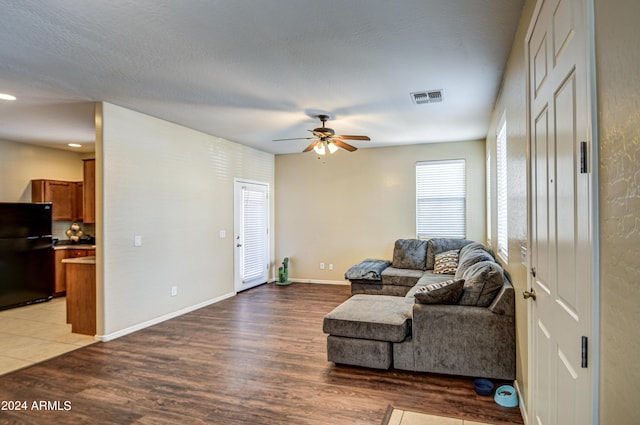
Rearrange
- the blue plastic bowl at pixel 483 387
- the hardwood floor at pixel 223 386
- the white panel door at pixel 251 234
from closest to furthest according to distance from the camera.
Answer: the hardwood floor at pixel 223 386, the blue plastic bowl at pixel 483 387, the white panel door at pixel 251 234

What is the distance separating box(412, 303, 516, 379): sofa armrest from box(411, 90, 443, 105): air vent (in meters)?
2.22

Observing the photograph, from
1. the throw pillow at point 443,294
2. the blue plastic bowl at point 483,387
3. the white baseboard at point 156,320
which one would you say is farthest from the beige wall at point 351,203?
the blue plastic bowl at point 483,387

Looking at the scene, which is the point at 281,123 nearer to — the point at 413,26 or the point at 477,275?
the point at 413,26

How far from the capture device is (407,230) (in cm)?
686

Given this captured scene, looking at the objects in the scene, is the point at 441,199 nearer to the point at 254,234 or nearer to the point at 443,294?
the point at 254,234

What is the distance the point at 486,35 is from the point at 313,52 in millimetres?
1305

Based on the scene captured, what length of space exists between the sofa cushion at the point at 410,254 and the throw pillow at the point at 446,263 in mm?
335

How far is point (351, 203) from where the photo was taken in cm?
724

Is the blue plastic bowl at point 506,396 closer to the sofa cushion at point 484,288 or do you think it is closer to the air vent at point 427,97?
the sofa cushion at point 484,288

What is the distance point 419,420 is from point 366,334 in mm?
891

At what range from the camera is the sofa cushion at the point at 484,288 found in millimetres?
3070

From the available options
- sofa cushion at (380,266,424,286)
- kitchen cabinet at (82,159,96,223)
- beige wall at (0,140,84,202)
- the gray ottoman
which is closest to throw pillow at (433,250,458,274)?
sofa cushion at (380,266,424,286)

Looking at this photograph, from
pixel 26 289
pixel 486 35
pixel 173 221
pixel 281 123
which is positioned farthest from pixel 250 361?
pixel 26 289

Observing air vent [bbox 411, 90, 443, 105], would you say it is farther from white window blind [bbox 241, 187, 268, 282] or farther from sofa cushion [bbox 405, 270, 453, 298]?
white window blind [bbox 241, 187, 268, 282]
